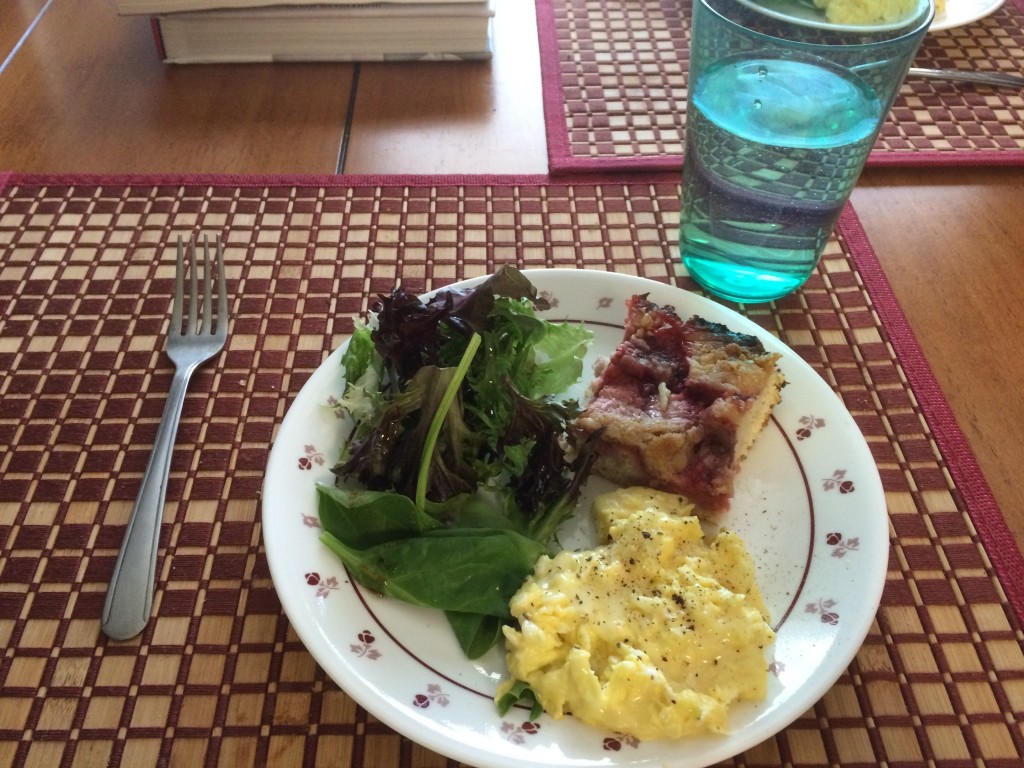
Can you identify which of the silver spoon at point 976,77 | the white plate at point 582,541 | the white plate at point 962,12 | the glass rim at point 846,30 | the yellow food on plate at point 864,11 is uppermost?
the glass rim at point 846,30

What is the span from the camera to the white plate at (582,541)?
944 mm

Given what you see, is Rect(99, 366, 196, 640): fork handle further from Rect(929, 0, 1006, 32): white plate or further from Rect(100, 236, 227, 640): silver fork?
Rect(929, 0, 1006, 32): white plate

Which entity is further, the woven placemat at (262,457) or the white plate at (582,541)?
the woven placemat at (262,457)

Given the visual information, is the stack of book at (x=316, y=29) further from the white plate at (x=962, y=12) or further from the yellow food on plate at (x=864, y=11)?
the white plate at (x=962, y=12)

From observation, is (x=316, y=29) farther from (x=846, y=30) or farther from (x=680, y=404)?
(x=680, y=404)

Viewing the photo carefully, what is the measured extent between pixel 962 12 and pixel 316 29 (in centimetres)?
176

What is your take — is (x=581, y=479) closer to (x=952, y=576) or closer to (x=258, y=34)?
(x=952, y=576)

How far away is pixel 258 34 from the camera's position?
86.0 inches

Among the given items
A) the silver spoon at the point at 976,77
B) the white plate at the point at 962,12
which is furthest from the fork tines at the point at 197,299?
the white plate at the point at 962,12

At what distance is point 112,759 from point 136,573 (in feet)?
0.84

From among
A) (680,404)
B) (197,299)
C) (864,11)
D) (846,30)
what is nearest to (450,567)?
(680,404)

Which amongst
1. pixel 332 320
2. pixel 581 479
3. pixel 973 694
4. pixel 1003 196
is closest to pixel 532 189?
pixel 332 320

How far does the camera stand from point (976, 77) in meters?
2.16

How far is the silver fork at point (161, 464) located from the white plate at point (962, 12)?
6.36 ft
